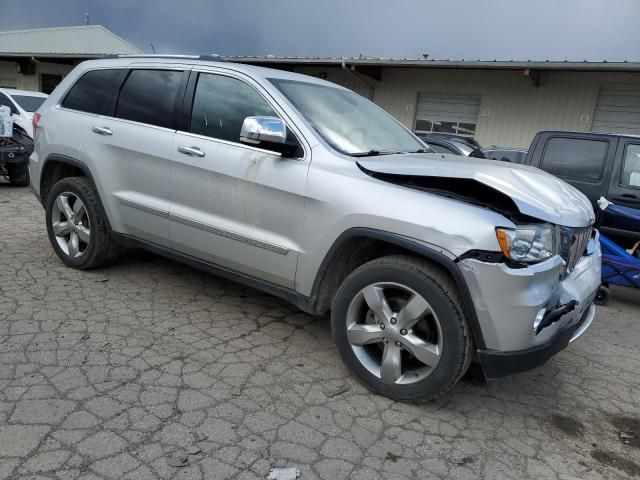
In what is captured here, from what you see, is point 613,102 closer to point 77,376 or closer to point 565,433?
point 565,433

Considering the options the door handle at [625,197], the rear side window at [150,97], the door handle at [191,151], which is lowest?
the door handle at [625,197]

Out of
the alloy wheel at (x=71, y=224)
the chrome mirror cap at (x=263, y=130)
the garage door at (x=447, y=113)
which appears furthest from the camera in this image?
the garage door at (x=447, y=113)

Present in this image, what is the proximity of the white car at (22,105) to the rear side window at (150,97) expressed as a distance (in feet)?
22.1

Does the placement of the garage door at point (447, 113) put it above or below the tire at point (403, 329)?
above

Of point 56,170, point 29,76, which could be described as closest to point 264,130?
point 56,170

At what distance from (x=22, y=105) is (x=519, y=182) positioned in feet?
38.9

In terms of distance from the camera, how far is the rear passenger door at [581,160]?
5.79 meters

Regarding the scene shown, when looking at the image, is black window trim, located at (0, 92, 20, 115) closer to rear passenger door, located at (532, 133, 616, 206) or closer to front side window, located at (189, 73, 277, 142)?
front side window, located at (189, 73, 277, 142)

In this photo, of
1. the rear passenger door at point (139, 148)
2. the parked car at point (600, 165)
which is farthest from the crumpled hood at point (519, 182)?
the parked car at point (600, 165)

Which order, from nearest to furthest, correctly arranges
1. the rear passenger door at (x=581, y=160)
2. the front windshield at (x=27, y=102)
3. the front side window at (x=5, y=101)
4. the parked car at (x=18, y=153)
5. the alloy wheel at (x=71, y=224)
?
the alloy wheel at (x=71, y=224) → the rear passenger door at (x=581, y=160) → the parked car at (x=18, y=153) → the front side window at (x=5, y=101) → the front windshield at (x=27, y=102)

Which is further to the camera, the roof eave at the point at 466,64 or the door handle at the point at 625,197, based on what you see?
the roof eave at the point at 466,64

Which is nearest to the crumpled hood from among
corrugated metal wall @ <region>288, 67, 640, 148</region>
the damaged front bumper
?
the damaged front bumper

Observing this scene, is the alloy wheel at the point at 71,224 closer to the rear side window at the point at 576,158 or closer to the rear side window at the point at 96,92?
the rear side window at the point at 96,92

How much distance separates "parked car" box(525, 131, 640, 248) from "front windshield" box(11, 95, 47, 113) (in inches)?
416
